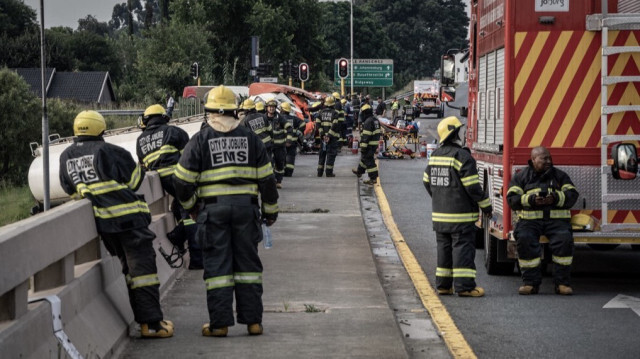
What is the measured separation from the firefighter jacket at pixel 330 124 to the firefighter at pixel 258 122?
3207 mm

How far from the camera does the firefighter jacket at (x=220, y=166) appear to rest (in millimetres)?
7652

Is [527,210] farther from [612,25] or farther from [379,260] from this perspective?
[379,260]

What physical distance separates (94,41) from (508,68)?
9798 centimetres

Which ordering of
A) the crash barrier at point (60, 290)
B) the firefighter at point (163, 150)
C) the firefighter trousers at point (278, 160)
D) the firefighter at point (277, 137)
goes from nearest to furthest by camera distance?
1. the crash barrier at point (60, 290)
2. the firefighter at point (163, 150)
3. the firefighter trousers at point (278, 160)
4. the firefighter at point (277, 137)

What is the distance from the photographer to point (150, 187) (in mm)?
9891

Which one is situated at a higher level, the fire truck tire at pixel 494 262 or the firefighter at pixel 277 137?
the firefighter at pixel 277 137

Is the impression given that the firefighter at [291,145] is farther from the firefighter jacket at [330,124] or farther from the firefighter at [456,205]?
the firefighter at [456,205]

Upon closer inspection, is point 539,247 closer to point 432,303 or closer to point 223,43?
point 432,303

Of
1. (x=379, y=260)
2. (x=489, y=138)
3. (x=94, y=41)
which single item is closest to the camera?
(x=489, y=138)

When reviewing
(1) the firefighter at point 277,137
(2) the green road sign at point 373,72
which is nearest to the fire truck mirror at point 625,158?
(1) the firefighter at point 277,137

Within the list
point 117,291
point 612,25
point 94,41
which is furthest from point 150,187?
point 94,41

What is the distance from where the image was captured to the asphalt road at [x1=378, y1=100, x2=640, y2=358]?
7809 millimetres

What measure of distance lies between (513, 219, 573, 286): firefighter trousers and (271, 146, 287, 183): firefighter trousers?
39.1 ft

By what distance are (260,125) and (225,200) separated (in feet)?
42.0
